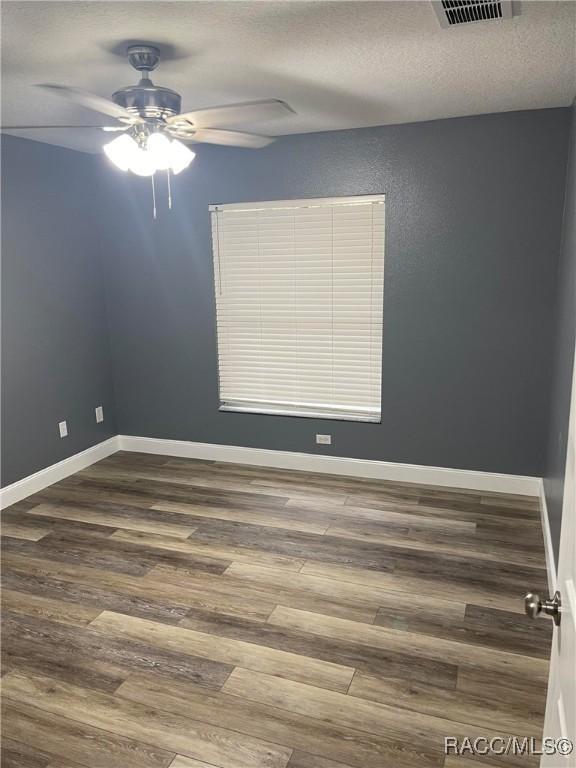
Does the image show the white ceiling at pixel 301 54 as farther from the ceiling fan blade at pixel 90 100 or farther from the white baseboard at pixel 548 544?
the white baseboard at pixel 548 544

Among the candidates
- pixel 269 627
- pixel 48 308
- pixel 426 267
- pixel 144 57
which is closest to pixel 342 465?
pixel 426 267

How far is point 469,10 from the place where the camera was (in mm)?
1943

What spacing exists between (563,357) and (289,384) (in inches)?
81.0

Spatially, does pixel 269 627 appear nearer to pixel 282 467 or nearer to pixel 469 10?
pixel 282 467

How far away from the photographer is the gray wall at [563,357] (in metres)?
2.75

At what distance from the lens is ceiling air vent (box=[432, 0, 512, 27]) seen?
1880 mm

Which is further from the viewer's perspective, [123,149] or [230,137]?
[230,137]

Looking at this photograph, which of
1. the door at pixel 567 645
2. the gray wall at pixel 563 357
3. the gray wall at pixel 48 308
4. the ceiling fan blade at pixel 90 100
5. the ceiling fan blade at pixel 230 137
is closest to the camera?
the door at pixel 567 645

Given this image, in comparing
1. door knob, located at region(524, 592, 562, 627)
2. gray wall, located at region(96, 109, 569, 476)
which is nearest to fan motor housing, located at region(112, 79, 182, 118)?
gray wall, located at region(96, 109, 569, 476)

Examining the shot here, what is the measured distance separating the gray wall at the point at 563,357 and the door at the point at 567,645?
147 cm

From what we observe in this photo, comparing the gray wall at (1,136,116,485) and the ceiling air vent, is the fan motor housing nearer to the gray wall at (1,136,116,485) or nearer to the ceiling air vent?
the ceiling air vent

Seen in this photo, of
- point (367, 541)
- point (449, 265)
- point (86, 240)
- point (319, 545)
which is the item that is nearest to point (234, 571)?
point (319, 545)

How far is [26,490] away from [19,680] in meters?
2.00

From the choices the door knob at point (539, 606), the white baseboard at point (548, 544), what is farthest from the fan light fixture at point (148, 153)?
the white baseboard at point (548, 544)
